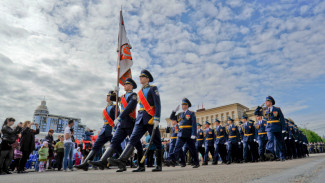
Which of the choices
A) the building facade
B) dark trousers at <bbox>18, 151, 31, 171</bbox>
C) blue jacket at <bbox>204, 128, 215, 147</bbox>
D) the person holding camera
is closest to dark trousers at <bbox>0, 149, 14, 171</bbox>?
the person holding camera

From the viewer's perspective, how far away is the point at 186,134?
25.7 ft

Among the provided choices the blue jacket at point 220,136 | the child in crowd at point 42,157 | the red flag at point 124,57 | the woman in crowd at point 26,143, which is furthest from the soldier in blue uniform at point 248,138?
the woman in crowd at point 26,143

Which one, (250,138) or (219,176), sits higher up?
(250,138)

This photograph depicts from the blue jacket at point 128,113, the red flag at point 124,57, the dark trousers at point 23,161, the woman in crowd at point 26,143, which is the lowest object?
the dark trousers at point 23,161

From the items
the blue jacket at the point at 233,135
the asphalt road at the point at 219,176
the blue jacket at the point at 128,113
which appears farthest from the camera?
the blue jacket at the point at 233,135

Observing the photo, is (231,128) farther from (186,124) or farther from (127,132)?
(127,132)

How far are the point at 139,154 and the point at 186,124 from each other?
295cm

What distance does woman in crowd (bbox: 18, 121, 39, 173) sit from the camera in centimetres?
812

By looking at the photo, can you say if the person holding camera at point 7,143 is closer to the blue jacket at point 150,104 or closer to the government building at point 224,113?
the blue jacket at point 150,104

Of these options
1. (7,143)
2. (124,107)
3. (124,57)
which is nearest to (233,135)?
(124,57)

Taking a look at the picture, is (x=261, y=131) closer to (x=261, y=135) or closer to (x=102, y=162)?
(x=261, y=135)

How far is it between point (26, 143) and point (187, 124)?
5991 millimetres

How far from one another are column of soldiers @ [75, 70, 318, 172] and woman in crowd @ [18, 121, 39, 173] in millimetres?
3447

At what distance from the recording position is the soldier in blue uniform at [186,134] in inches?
294
